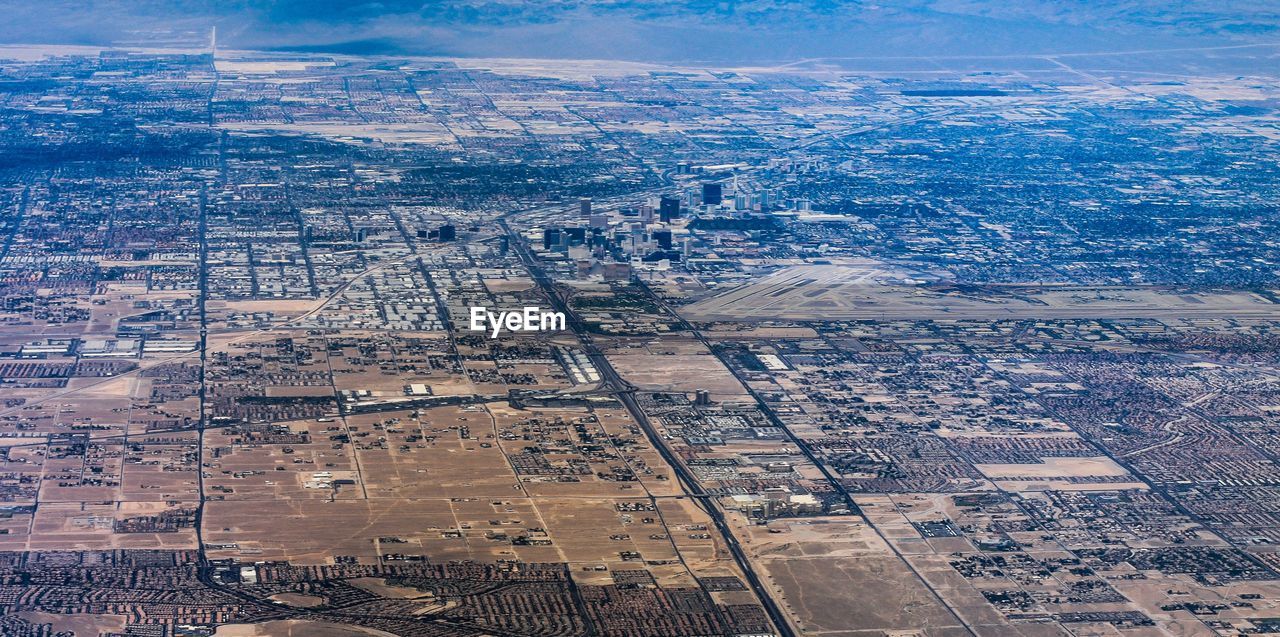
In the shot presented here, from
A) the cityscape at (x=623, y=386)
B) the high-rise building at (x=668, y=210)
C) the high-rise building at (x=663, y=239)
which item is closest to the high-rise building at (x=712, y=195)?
the cityscape at (x=623, y=386)

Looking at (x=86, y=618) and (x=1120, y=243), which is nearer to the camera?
(x=86, y=618)

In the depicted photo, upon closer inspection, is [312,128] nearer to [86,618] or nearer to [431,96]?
[431,96]

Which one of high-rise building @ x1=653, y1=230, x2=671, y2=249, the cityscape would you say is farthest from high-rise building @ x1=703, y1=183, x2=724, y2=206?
high-rise building @ x1=653, y1=230, x2=671, y2=249

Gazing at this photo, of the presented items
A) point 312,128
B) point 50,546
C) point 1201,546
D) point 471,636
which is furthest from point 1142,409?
point 312,128

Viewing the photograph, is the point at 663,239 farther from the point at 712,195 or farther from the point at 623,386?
the point at 623,386

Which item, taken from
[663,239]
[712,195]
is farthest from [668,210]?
[663,239]

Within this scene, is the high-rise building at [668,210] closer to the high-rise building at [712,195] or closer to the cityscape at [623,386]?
the cityscape at [623,386]
